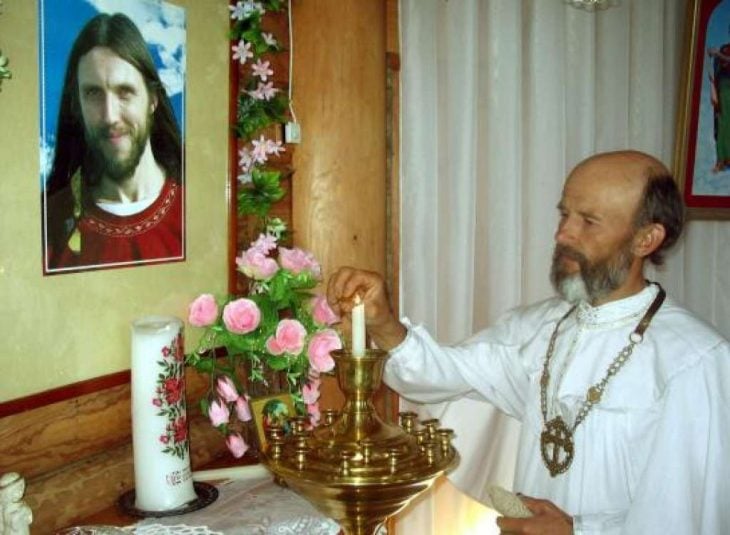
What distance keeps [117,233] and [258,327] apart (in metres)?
0.37

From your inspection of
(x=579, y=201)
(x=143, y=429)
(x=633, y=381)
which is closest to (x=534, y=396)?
(x=633, y=381)

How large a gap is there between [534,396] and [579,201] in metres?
0.50

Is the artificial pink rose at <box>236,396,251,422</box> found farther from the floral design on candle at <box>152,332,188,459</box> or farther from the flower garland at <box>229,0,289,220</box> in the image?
the flower garland at <box>229,0,289,220</box>

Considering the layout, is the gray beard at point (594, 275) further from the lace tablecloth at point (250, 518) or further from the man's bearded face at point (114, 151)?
the man's bearded face at point (114, 151)

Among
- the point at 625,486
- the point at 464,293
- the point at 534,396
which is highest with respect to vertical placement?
the point at 464,293

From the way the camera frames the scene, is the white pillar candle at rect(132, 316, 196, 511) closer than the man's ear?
Yes

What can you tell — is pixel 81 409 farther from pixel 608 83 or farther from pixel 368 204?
pixel 608 83

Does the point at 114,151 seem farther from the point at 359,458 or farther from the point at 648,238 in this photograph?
the point at 648,238

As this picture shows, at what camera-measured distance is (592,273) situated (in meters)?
1.93

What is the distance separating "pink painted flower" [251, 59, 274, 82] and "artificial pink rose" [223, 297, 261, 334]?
26.2 inches

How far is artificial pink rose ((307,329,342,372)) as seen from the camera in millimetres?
1772

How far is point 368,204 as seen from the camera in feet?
7.89

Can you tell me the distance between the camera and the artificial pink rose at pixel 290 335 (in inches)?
69.9

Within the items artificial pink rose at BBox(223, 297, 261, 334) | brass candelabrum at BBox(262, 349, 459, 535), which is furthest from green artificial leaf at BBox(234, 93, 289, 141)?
brass candelabrum at BBox(262, 349, 459, 535)
